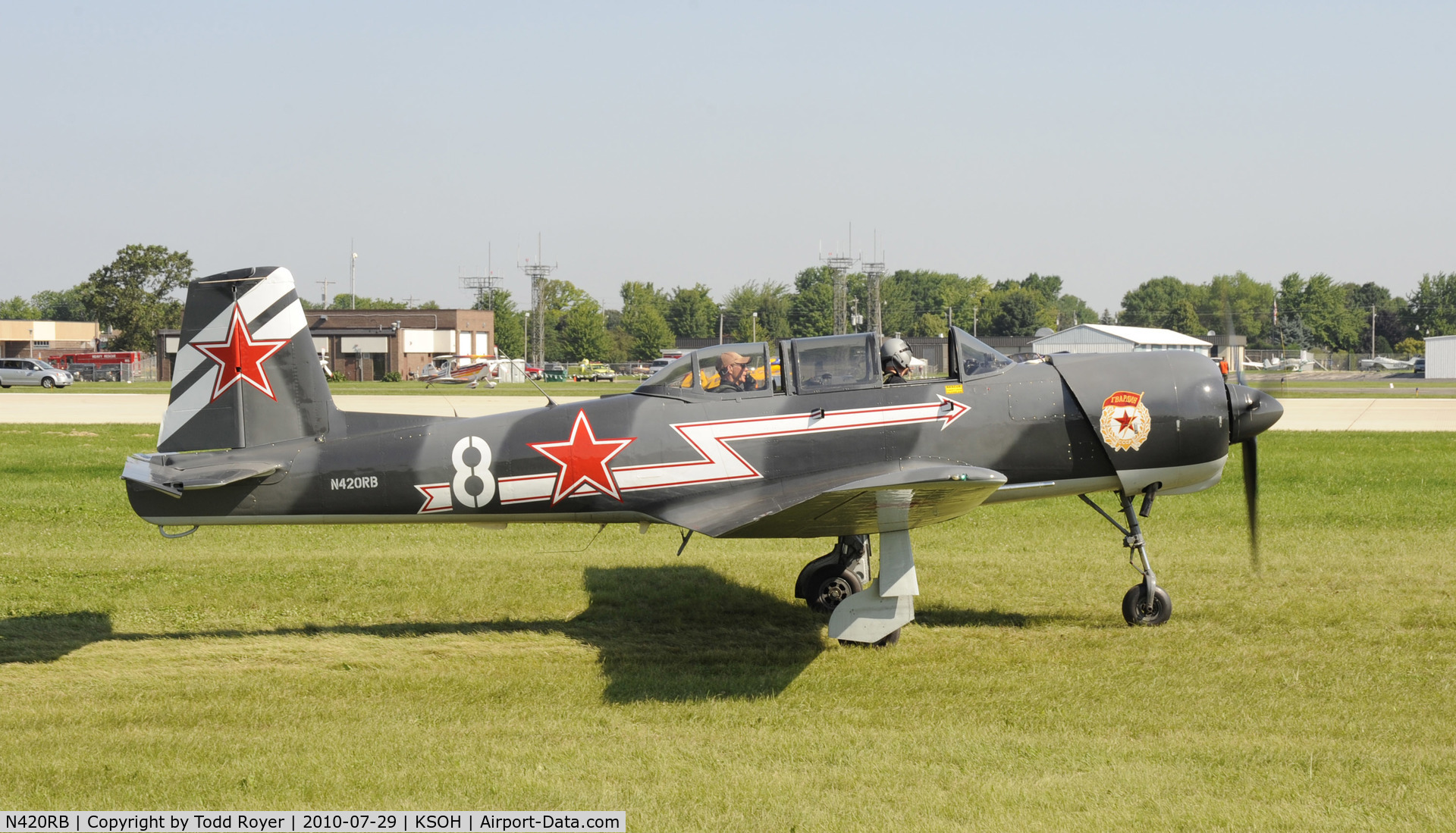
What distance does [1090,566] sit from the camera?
11.2 m

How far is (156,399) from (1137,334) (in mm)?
38320

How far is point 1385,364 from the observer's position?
311ft

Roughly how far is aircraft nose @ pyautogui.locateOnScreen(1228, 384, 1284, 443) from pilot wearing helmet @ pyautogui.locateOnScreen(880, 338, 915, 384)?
2.56m

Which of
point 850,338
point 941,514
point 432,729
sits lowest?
point 432,729

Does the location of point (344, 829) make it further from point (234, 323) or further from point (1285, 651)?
point (1285, 651)

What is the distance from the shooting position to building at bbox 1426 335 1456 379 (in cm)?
7550

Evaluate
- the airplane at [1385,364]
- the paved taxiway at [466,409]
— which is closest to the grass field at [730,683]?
the paved taxiway at [466,409]

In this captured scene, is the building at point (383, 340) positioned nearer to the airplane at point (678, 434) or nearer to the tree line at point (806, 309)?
the tree line at point (806, 309)

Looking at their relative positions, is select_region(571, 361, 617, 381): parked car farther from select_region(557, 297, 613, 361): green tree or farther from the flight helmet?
the flight helmet

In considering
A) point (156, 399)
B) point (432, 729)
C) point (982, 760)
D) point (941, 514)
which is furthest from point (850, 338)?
point (156, 399)

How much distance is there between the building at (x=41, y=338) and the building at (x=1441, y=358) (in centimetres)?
10691

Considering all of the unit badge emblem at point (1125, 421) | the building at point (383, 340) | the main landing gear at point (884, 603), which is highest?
the building at point (383, 340)

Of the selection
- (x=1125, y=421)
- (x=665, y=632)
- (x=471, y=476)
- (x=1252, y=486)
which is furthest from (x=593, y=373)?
(x=1125, y=421)

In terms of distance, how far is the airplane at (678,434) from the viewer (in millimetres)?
8391
